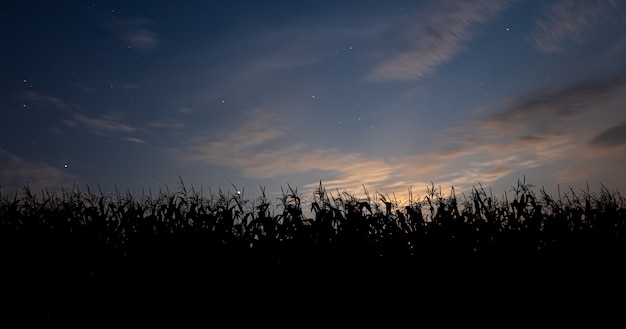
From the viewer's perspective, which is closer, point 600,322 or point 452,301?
point 600,322

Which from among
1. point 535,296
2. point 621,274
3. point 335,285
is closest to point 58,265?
point 335,285

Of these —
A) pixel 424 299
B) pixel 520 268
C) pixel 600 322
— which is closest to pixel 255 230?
pixel 424 299

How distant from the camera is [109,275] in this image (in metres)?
8.29

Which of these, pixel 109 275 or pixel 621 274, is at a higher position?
pixel 109 275

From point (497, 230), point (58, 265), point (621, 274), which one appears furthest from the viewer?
point (497, 230)


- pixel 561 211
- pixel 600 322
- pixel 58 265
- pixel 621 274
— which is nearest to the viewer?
pixel 600 322

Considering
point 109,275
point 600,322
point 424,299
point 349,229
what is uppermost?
point 349,229

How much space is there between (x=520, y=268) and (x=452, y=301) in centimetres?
194

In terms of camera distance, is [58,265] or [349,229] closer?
[58,265]

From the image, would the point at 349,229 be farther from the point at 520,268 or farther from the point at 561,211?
the point at 561,211

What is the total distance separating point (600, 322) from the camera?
25.3 feet

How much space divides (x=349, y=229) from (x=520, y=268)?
3.52 metres

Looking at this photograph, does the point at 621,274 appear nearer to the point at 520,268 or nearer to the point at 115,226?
the point at 520,268

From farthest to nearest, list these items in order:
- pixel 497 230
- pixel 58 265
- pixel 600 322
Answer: pixel 497 230 < pixel 58 265 < pixel 600 322
